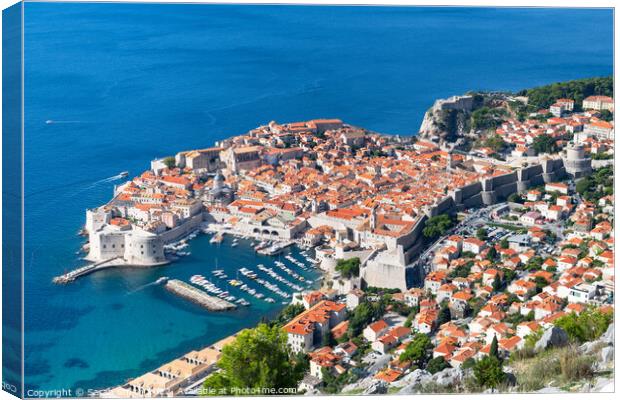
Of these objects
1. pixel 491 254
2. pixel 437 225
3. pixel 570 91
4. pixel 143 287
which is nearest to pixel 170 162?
pixel 143 287

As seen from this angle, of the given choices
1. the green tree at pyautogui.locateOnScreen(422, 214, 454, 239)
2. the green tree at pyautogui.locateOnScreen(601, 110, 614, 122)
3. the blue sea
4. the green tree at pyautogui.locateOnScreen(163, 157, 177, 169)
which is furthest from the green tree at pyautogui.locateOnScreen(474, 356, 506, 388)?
the green tree at pyautogui.locateOnScreen(163, 157, 177, 169)

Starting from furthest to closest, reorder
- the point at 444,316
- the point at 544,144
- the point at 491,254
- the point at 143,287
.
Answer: the point at 544,144, the point at 143,287, the point at 491,254, the point at 444,316

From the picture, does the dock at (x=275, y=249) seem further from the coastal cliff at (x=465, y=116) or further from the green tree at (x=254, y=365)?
the green tree at (x=254, y=365)

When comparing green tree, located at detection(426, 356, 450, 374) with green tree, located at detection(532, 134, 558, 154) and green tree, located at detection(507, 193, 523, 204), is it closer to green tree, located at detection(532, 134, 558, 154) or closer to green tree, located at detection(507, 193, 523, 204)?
green tree, located at detection(507, 193, 523, 204)

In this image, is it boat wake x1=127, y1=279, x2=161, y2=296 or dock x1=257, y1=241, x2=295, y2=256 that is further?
dock x1=257, y1=241, x2=295, y2=256

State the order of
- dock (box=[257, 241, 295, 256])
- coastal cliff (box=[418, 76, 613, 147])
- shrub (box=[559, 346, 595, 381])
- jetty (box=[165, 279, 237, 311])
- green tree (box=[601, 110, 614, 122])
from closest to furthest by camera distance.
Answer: shrub (box=[559, 346, 595, 381])
jetty (box=[165, 279, 237, 311])
dock (box=[257, 241, 295, 256])
green tree (box=[601, 110, 614, 122])
coastal cliff (box=[418, 76, 613, 147])

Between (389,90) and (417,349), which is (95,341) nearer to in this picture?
(417,349)

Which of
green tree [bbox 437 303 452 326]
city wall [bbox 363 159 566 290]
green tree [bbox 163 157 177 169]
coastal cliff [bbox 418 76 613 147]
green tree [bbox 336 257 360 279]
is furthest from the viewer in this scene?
coastal cliff [bbox 418 76 613 147]

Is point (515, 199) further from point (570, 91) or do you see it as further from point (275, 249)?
point (570, 91)
